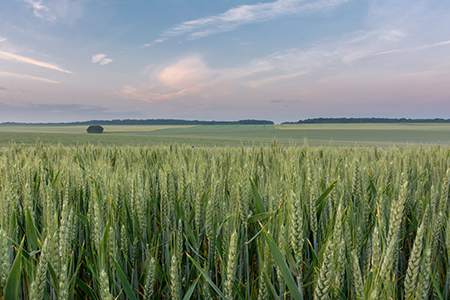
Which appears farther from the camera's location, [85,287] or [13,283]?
[85,287]

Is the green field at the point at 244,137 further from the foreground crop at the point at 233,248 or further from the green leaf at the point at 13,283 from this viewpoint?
the green leaf at the point at 13,283

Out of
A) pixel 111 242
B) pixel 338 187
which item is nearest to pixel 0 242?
pixel 111 242

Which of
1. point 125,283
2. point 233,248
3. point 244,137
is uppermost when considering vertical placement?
point 233,248

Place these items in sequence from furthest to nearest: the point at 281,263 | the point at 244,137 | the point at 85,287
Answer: the point at 244,137 → the point at 85,287 → the point at 281,263

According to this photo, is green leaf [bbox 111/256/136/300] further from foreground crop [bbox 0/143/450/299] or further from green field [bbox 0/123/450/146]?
green field [bbox 0/123/450/146]

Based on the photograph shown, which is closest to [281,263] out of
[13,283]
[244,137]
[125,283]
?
[125,283]

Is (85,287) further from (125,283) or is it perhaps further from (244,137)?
(244,137)

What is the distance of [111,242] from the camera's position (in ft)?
2.49

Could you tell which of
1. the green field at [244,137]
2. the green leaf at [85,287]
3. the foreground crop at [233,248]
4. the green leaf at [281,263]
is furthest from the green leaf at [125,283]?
the green field at [244,137]

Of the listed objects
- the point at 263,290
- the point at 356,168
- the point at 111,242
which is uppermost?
the point at 356,168

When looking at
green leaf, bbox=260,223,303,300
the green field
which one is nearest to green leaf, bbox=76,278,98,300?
green leaf, bbox=260,223,303,300

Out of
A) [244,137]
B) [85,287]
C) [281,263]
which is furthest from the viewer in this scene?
[244,137]

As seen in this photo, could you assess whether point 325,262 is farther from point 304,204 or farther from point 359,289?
point 304,204

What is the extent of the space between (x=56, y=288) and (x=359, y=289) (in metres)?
0.76
